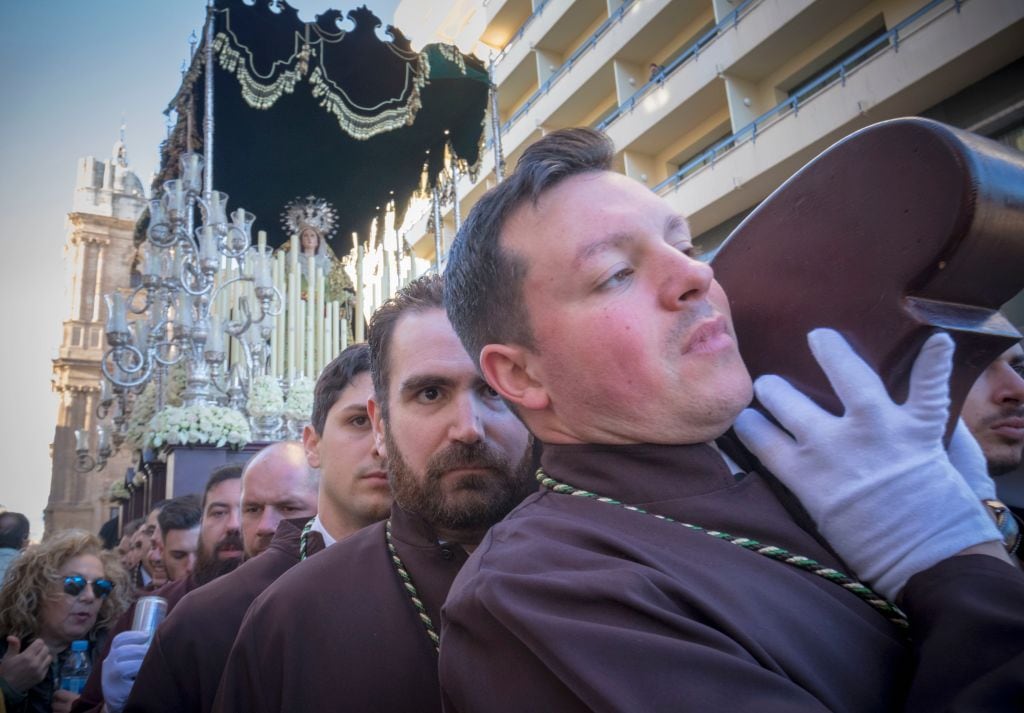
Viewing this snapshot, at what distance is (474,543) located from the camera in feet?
5.62

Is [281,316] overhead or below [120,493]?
overhead

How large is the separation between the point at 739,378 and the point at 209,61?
290 inches

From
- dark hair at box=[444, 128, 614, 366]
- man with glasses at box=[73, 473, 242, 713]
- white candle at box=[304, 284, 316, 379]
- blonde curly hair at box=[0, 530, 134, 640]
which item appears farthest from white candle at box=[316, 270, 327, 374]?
dark hair at box=[444, 128, 614, 366]

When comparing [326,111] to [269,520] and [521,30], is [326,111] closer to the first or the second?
[269,520]

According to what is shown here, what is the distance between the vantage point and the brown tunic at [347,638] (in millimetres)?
1501

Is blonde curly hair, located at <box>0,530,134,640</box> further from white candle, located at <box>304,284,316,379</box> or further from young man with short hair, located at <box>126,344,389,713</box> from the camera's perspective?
white candle, located at <box>304,284,316,379</box>

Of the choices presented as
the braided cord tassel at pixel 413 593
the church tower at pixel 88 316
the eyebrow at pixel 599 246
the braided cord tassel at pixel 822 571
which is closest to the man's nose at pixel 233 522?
the braided cord tassel at pixel 413 593

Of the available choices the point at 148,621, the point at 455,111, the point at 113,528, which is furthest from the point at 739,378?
the point at 113,528

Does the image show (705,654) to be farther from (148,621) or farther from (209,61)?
(209,61)

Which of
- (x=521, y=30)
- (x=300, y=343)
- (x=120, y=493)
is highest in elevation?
(x=521, y=30)

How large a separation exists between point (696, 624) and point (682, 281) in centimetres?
52

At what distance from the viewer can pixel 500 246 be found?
127 centimetres

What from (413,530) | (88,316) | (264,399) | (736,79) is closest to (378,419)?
(413,530)

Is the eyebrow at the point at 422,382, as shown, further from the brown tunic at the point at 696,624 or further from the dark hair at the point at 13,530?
the dark hair at the point at 13,530
